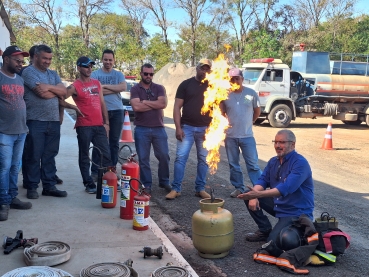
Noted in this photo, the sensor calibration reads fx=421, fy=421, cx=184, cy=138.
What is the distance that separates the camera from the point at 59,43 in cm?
4875

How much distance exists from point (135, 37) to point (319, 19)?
2233 centimetres

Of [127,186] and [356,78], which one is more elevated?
[356,78]

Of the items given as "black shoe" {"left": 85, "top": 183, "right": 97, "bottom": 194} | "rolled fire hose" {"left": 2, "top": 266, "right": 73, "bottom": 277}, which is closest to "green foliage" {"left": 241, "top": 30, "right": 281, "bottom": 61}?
"black shoe" {"left": 85, "top": 183, "right": 97, "bottom": 194}

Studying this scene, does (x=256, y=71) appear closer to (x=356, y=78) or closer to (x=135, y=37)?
(x=356, y=78)

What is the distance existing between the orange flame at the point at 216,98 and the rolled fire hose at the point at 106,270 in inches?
112

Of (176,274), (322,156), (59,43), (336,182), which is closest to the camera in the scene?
(176,274)

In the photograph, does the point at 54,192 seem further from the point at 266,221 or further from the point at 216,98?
the point at 266,221

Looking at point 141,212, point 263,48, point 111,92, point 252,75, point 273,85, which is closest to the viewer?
point 141,212

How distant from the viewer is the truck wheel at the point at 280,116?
1700 centimetres

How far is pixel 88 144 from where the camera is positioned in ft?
20.4

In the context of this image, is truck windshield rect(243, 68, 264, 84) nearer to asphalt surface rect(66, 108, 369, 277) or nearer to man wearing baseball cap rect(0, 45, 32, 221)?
asphalt surface rect(66, 108, 369, 277)

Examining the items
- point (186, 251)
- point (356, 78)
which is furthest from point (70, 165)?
point (356, 78)

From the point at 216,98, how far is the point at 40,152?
2.74m

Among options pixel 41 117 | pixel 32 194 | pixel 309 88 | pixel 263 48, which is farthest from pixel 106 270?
pixel 263 48
